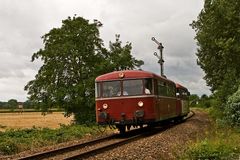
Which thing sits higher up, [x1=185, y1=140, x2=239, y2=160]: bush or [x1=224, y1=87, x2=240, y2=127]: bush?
[x1=224, y1=87, x2=240, y2=127]: bush

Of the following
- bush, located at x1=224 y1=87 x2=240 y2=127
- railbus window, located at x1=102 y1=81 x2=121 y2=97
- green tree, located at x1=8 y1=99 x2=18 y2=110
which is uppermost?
green tree, located at x1=8 y1=99 x2=18 y2=110

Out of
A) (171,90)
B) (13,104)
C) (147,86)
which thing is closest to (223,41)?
(171,90)

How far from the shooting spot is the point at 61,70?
40438 mm

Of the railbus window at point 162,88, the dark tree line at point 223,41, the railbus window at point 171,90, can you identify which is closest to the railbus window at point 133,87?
the railbus window at point 162,88

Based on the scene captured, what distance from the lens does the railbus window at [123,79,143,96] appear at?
839 inches

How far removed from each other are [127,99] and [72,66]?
65.9 ft

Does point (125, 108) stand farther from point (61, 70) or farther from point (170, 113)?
point (61, 70)

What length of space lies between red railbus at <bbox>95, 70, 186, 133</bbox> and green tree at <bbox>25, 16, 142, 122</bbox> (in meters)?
16.7

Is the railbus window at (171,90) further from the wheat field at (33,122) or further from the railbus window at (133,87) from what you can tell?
the wheat field at (33,122)

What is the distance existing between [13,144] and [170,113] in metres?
10.9

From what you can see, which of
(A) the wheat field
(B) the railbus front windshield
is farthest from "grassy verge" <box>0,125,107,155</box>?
(A) the wheat field

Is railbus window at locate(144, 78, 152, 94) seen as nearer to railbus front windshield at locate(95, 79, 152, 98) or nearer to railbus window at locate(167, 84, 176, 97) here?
railbus front windshield at locate(95, 79, 152, 98)

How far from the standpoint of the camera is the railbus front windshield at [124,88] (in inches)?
838

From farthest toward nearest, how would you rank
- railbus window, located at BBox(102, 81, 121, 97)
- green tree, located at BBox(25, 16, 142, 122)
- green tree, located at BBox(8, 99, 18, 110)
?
green tree, located at BBox(8, 99, 18, 110)
green tree, located at BBox(25, 16, 142, 122)
railbus window, located at BBox(102, 81, 121, 97)
